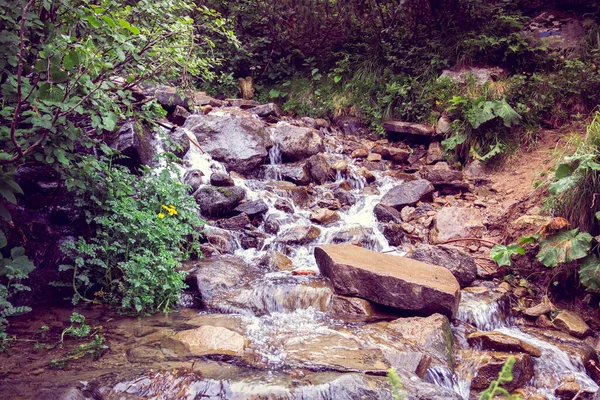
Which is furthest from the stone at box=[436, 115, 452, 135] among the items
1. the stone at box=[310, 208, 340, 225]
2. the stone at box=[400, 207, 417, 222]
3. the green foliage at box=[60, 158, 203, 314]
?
the green foliage at box=[60, 158, 203, 314]

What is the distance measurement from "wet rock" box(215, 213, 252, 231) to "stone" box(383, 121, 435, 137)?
4.59m

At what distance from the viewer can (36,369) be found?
2914 millimetres

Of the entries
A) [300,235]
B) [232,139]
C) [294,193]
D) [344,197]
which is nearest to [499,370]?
[300,235]

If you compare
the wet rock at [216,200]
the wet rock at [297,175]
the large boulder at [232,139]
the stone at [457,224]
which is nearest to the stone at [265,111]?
the large boulder at [232,139]

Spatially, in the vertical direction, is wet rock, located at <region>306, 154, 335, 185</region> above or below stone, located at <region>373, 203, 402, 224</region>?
above

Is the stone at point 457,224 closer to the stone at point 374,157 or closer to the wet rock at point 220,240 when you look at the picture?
the stone at point 374,157

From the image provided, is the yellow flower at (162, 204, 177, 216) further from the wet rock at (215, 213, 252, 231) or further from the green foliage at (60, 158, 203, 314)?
the wet rock at (215, 213, 252, 231)

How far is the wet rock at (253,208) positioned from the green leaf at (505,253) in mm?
3448

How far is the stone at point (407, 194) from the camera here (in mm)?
7199

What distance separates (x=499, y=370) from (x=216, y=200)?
4.56 metres

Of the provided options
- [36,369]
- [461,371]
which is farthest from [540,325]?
[36,369]

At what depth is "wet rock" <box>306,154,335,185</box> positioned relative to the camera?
8.22 m

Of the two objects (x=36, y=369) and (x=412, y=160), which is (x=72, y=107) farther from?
(x=412, y=160)

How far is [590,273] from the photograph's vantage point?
4469 millimetres
